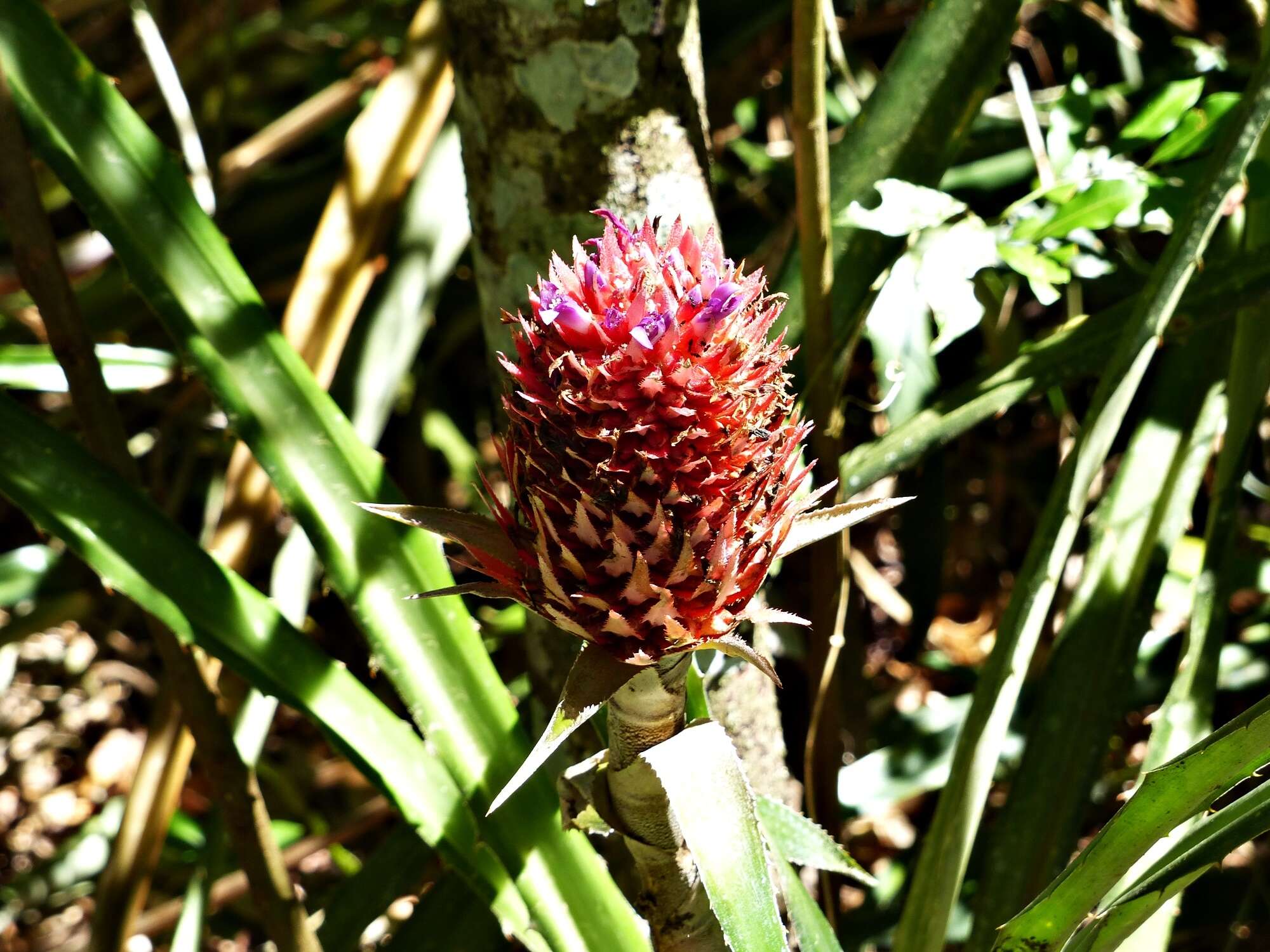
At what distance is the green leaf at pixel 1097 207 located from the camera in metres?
0.90

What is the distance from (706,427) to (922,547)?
916 mm

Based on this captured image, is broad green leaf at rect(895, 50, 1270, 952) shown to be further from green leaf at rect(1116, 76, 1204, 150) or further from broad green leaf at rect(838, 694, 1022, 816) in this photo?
broad green leaf at rect(838, 694, 1022, 816)

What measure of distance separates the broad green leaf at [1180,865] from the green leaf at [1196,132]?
0.60 metres

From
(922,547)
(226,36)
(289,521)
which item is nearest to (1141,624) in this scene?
(922,547)

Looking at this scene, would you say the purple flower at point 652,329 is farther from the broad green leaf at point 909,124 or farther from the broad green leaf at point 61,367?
the broad green leaf at point 61,367

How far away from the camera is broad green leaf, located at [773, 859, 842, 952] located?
2.40 ft

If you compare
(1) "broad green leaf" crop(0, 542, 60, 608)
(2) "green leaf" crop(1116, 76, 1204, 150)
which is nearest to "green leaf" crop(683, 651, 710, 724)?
(2) "green leaf" crop(1116, 76, 1204, 150)

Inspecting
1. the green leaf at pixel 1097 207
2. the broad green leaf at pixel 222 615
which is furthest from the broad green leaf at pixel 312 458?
the green leaf at pixel 1097 207

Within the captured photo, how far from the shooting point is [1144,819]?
600 millimetres

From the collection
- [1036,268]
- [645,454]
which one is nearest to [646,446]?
[645,454]

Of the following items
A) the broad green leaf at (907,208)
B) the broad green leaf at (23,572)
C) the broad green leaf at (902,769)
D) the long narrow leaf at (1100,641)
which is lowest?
the broad green leaf at (902,769)

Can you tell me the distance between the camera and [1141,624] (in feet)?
3.06

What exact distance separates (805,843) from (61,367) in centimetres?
68

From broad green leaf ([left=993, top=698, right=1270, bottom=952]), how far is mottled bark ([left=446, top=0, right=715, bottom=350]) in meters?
0.53
